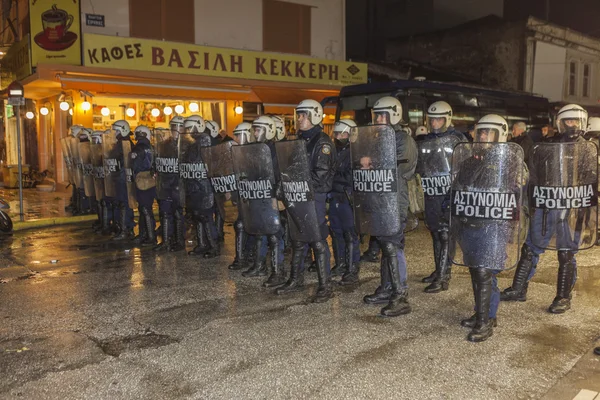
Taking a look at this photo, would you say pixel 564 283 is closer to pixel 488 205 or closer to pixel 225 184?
pixel 488 205

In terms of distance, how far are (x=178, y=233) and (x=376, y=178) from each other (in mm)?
4372

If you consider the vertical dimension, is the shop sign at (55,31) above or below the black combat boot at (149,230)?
above

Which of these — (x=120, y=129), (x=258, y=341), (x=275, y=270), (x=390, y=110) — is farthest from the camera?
(x=120, y=129)

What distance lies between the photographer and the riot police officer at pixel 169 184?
335 inches

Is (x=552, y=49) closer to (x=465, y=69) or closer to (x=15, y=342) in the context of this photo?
(x=465, y=69)

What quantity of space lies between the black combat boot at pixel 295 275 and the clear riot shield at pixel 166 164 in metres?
2.91

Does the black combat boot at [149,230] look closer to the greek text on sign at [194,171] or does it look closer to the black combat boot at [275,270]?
the greek text on sign at [194,171]

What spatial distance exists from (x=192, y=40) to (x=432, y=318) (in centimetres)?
1414

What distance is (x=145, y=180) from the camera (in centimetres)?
877

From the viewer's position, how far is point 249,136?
750cm

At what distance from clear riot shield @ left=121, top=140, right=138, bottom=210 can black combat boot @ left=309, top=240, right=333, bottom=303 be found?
4.42 metres

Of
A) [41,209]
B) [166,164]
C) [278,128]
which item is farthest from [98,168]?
[41,209]

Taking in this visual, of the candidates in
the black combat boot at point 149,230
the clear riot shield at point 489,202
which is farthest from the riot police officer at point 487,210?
the black combat boot at point 149,230

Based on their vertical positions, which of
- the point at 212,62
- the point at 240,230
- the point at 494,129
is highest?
the point at 212,62
